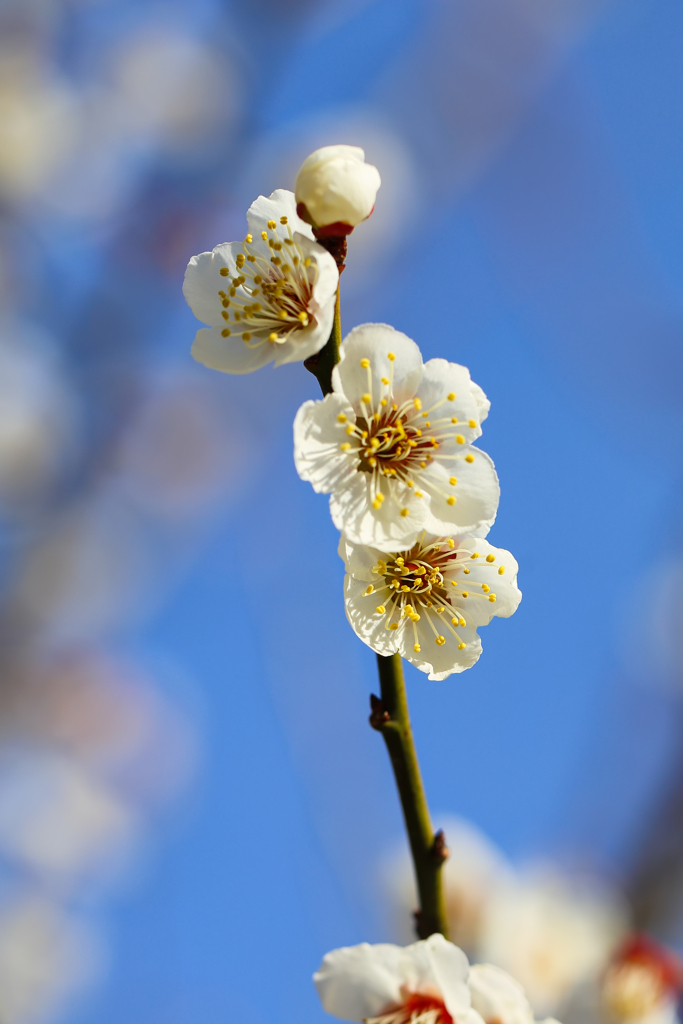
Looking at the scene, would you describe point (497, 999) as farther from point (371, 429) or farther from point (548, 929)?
point (548, 929)

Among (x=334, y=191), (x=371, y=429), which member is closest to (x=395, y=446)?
(x=371, y=429)

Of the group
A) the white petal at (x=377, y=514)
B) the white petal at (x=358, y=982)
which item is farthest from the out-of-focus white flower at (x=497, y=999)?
the white petal at (x=377, y=514)

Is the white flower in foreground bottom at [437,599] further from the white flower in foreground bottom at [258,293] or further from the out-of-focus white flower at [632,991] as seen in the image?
the out-of-focus white flower at [632,991]

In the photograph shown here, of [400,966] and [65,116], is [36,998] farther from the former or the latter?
[400,966]

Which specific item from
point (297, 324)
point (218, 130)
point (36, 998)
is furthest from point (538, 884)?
point (36, 998)

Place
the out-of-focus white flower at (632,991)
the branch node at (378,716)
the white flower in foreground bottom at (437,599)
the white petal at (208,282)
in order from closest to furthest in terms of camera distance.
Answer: the branch node at (378,716), the white flower in foreground bottom at (437,599), the white petal at (208,282), the out-of-focus white flower at (632,991)
